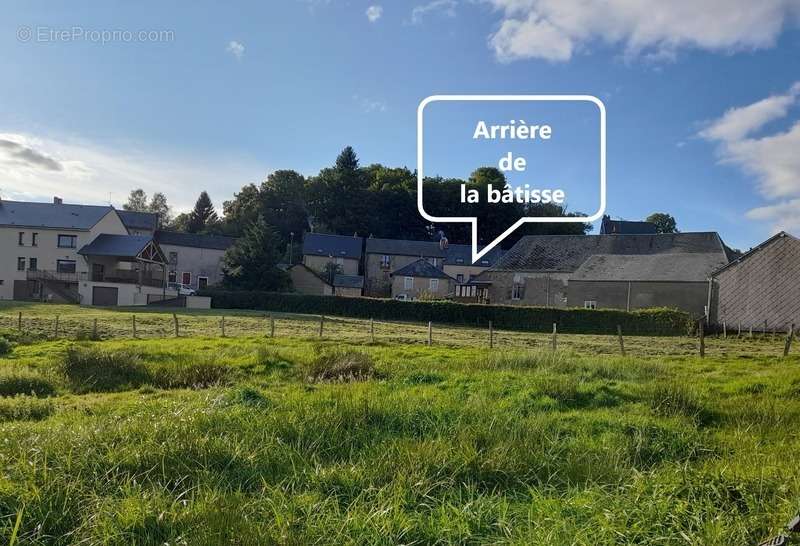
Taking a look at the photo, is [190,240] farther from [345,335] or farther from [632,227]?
[632,227]

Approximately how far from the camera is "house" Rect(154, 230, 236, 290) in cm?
6956

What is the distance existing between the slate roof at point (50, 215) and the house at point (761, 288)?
55696 mm

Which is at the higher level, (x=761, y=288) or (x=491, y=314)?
(x=761, y=288)

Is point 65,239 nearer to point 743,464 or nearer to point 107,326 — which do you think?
point 107,326

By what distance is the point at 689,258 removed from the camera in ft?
153

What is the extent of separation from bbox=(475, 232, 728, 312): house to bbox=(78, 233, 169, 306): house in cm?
3321

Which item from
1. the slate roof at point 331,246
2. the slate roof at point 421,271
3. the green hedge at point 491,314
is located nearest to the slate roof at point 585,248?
the slate roof at point 421,271

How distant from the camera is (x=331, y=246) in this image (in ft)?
243

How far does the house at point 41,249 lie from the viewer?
52.5 m

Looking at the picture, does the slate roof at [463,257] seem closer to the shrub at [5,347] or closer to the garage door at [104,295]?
the garage door at [104,295]

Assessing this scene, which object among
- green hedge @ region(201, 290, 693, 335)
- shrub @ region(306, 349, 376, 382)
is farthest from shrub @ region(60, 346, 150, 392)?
green hedge @ region(201, 290, 693, 335)

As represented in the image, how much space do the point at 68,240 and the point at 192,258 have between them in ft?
56.8

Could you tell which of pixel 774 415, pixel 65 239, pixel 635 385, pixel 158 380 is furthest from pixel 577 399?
pixel 65 239

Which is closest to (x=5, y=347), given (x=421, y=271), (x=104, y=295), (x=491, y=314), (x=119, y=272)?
(x=491, y=314)
